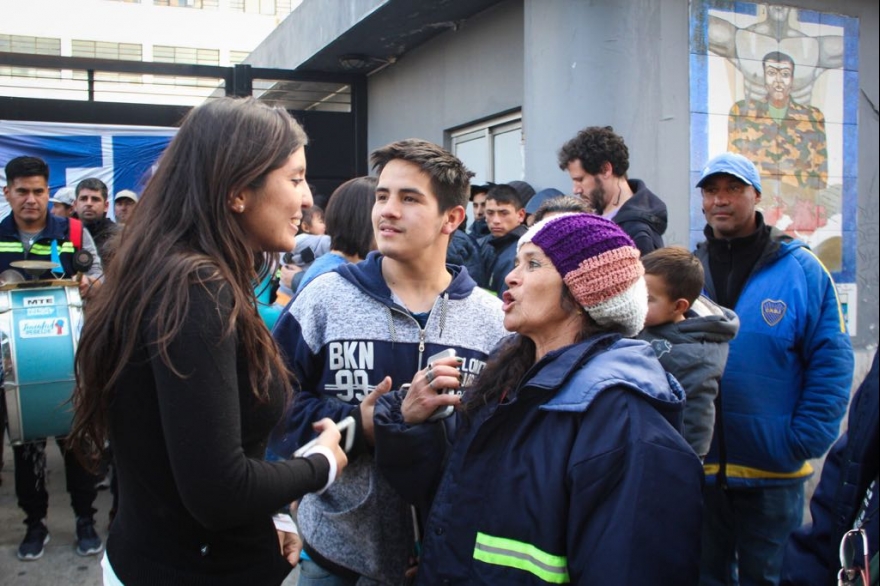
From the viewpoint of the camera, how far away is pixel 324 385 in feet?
7.70

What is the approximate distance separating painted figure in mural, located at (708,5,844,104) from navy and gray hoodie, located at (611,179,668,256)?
8.27 feet

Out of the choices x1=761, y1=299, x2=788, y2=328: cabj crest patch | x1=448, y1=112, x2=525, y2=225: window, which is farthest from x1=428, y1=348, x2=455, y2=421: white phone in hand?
x1=448, y1=112, x2=525, y2=225: window

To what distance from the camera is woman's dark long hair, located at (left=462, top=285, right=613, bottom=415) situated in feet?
6.36

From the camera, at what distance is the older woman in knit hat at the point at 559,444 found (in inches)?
63.1

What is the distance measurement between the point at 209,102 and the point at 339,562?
134 cm

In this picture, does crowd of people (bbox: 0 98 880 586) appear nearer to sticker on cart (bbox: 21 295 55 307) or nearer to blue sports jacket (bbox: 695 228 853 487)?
blue sports jacket (bbox: 695 228 853 487)

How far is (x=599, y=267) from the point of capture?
6.12 feet

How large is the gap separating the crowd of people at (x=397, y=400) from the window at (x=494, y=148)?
220 inches

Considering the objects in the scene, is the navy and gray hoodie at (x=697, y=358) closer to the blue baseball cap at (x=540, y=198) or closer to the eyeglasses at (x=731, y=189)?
the eyeglasses at (x=731, y=189)

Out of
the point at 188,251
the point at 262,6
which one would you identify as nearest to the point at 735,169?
the point at 188,251

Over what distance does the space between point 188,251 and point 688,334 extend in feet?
6.26

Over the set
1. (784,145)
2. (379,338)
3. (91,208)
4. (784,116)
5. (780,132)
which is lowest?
(379,338)

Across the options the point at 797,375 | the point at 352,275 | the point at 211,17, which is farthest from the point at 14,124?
the point at 211,17

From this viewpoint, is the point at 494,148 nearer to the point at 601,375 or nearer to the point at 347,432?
the point at 347,432
